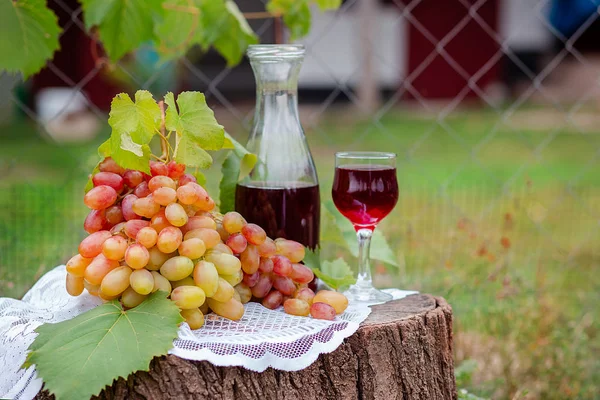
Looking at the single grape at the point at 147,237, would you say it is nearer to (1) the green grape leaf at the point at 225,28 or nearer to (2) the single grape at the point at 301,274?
(2) the single grape at the point at 301,274

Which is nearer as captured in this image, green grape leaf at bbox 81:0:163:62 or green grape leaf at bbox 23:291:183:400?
green grape leaf at bbox 23:291:183:400

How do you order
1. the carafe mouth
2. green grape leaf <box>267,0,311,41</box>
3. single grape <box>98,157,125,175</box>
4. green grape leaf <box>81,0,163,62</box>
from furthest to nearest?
green grape leaf <box>267,0,311,41</box> → green grape leaf <box>81,0,163,62</box> → the carafe mouth → single grape <box>98,157,125,175</box>

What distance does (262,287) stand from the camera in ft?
3.94

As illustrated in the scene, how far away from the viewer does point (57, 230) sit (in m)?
2.85

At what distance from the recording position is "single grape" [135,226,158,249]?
105 cm

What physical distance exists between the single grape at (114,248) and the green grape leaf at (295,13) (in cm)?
139

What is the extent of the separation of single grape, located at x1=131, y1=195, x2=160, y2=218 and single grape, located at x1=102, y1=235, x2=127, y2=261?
0.18ft

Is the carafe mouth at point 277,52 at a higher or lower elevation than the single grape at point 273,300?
higher

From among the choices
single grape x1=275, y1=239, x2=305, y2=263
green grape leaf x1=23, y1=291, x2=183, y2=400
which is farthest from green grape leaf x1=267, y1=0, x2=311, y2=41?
green grape leaf x1=23, y1=291, x2=183, y2=400

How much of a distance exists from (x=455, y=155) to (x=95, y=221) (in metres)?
5.26

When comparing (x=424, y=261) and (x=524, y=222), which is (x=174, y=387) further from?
(x=524, y=222)

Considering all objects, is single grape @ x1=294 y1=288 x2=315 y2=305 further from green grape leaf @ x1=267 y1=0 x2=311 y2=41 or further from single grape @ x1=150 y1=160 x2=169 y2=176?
green grape leaf @ x1=267 y1=0 x2=311 y2=41

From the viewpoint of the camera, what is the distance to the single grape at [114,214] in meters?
1.13

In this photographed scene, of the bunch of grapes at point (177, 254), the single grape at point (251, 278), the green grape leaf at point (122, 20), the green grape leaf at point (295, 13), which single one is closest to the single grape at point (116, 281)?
the bunch of grapes at point (177, 254)
